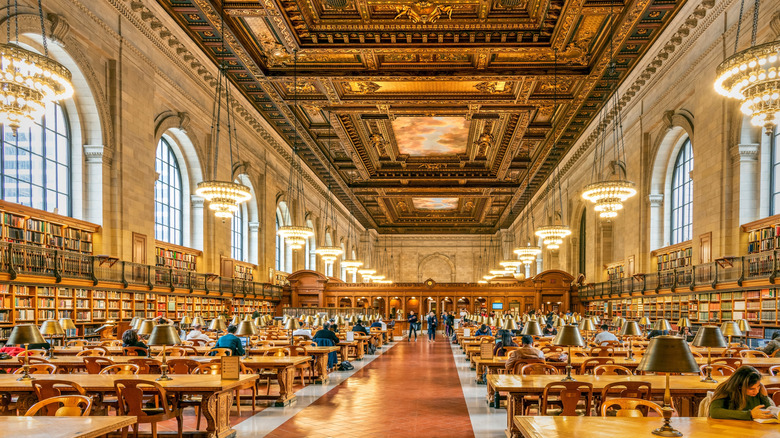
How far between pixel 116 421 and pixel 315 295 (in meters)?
27.5

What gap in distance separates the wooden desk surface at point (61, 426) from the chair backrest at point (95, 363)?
12.6 ft

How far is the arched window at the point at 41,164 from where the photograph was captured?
11.8 meters

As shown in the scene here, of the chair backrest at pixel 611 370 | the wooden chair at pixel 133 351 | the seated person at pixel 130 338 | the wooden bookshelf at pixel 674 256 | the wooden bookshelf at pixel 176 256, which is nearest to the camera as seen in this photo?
the chair backrest at pixel 611 370

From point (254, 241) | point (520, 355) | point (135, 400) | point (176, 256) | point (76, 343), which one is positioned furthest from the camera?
point (254, 241)

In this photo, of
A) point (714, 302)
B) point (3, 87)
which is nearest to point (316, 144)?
point (714, 302)

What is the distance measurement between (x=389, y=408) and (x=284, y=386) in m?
1.55

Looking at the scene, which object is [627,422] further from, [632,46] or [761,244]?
[632,46]

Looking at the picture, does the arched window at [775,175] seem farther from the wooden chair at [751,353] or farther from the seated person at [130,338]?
the seated person at [130,338]

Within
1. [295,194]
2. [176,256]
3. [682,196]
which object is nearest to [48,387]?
[176,256]

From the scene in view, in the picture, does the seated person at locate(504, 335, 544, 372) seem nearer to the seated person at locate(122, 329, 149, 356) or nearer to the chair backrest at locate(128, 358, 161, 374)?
the chair backrest at locate(128, 358, 161, 374)

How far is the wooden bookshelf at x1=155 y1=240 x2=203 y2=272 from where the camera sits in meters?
17.1

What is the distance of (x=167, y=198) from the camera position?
60.7 feet

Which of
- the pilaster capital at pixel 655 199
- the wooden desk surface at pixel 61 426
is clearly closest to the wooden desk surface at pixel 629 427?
the wooden desk surface at pixel 61 426

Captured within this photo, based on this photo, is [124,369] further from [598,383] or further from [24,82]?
[598,383]
